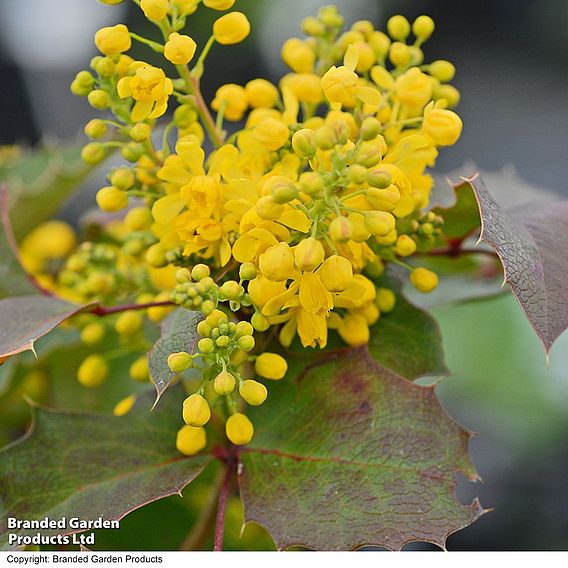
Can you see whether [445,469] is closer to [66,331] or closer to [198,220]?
[198,220]

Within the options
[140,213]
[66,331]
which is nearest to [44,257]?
[66,331]

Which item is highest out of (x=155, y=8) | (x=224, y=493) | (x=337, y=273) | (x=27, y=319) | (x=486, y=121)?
(x=155, y=8)

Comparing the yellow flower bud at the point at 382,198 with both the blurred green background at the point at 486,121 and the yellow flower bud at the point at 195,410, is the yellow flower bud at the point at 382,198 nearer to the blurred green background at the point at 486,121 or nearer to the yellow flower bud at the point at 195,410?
the yellow flower bud at the point at 195,410

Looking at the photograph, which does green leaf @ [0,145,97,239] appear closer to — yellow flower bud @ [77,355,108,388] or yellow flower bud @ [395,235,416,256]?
yellow flower bud @ [77,355,108,388]

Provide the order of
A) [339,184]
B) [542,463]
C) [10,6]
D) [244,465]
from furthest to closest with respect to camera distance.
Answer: [10,6], [542,463], [244,465], [339,184]

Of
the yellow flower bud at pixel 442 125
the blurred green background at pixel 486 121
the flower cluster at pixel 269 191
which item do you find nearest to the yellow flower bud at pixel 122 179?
the flower cluster at pixel 269 191

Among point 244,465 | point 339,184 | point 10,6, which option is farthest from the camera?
point 10,6

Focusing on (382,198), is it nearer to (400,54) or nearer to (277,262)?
(277,262)

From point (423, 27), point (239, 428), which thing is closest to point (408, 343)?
point (239, 428)

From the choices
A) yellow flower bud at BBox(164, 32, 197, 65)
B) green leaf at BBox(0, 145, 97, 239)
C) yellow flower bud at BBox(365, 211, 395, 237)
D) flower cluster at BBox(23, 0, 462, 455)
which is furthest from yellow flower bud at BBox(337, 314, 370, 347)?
green leaf at BBox(0, 145, 97, 239)
